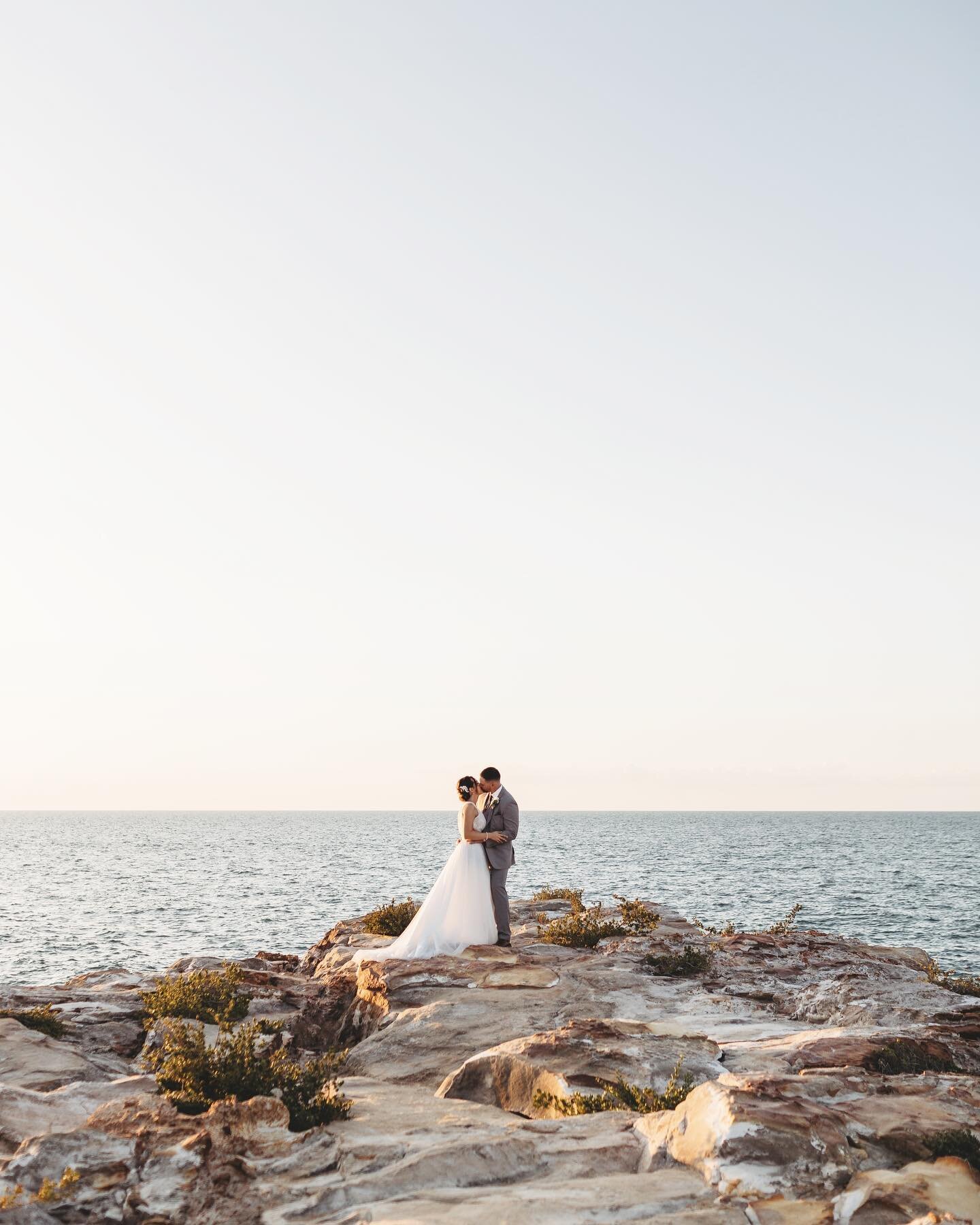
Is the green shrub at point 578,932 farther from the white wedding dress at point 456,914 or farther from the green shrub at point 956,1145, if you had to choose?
the green shrub at point 956,1145

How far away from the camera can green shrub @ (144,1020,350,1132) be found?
7.76 meters

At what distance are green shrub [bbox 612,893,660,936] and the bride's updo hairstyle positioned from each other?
487cm

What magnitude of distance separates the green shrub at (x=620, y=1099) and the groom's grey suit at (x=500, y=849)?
A: 798 cm

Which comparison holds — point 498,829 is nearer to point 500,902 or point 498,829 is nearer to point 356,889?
point 500,902

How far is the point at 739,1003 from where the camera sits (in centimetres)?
1298

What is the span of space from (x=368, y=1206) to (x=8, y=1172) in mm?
2679

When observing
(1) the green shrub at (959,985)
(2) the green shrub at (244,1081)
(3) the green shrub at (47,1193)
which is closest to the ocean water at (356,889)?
(1) the green shrub at (959,985)

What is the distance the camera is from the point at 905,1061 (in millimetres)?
9133

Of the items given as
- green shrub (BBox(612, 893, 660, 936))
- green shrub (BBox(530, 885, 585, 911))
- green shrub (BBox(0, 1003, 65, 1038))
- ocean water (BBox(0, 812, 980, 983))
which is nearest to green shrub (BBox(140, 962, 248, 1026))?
green shrub (BBox(0, 1003, 65, 1038))

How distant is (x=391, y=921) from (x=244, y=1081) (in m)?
12.0

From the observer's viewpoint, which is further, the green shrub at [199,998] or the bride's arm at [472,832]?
the bride's arm at [472,832]

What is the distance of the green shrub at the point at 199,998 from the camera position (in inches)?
523

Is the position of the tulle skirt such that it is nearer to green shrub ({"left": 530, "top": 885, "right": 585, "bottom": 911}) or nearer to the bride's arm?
the bride's arm

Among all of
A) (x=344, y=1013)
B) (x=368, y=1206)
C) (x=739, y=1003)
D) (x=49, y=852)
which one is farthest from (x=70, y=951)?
(x=49, y=852)
